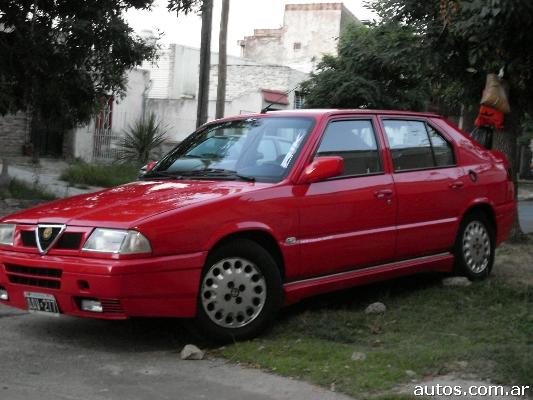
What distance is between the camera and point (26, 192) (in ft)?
44.2

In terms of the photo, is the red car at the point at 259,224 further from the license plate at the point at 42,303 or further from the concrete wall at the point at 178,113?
the concrete wall at the point at 178,113

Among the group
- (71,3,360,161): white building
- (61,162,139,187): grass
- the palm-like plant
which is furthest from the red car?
the palm-like plant

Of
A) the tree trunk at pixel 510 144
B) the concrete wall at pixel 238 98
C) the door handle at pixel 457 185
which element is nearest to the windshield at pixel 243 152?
the door handle at pixel 457 185

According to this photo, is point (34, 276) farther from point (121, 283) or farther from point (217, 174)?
point (217, 174)

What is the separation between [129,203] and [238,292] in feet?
3.20

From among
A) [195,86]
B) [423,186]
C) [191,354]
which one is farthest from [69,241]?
[195,86]

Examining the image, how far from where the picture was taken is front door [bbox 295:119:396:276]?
19.0ft

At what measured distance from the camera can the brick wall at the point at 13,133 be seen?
21.7 meters

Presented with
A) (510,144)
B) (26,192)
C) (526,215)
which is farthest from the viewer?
(526,215)

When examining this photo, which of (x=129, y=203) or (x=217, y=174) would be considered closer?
(x=129, y=203)

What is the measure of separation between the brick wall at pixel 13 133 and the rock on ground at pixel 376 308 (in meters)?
17.5

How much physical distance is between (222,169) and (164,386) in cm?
198

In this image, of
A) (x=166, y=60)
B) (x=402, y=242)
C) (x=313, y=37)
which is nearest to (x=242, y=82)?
(x=166, y=60)

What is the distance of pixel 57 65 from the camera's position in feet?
38.3
